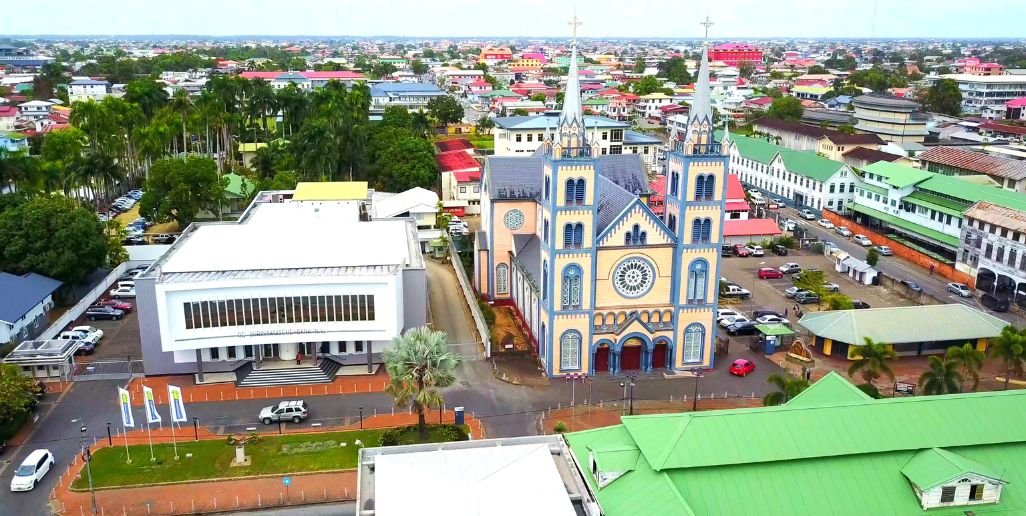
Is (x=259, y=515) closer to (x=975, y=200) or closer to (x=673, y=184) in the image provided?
(x=673, y=184)

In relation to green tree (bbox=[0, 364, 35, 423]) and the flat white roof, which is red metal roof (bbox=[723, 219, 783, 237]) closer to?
the flat white roof

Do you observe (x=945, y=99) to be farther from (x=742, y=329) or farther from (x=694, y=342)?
(x=694, y=342)

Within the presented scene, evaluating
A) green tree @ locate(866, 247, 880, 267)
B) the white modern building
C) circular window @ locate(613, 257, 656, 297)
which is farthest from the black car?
the white modern building

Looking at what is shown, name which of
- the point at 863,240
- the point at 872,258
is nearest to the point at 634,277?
the point at 872,258

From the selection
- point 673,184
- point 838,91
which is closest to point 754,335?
point 673,184

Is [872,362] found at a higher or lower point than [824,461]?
lower
